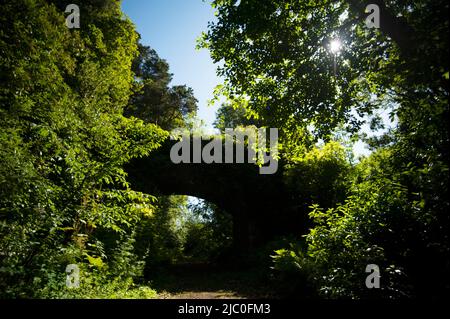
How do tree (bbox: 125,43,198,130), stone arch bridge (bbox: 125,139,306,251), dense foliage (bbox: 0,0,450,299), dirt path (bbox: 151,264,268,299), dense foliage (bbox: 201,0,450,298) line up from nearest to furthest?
dense foliage (bbox: 201,0,450,298)
dense foliage (bbox: 0,0,450,299)
dirt path (bbox: 151,264,268,299)
stone arch bridge (bbox: 125,139,306,251)
tree (bbox: 125,43,198,130)

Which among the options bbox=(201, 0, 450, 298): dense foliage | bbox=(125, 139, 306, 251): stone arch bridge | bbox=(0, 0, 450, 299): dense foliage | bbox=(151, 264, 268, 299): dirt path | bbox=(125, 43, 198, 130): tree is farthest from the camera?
bbox=(125, 43, 198, 130): tree

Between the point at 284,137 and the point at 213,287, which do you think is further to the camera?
the point at 213,287

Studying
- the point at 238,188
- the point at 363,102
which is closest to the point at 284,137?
the point at 363,102

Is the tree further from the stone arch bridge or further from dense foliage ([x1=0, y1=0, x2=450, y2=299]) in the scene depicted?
dense foliage ([x1=0, y1=0, x2=450, y2=299])

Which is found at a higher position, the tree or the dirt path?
the tree

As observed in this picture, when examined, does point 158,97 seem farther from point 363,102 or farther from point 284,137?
point 363,102

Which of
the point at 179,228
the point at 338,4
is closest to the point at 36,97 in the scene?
the point at 338,4

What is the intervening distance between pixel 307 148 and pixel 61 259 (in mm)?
6795

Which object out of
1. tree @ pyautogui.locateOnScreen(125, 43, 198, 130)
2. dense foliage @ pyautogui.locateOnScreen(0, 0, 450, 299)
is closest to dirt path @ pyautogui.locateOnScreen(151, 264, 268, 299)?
dense foliage @ pyautogui.locateOnScreen(0, 0, 450, 299)

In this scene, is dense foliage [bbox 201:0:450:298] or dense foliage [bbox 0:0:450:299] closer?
dense foliage [bbox 201:0:450:298]

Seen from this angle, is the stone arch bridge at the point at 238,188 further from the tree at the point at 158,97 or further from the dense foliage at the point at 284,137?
the tree at the point at 158,97

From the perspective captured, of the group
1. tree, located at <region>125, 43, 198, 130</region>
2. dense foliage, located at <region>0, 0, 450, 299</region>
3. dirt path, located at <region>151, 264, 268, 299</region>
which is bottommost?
dirt path, located at <region>151, 264, 268, 299</region>
